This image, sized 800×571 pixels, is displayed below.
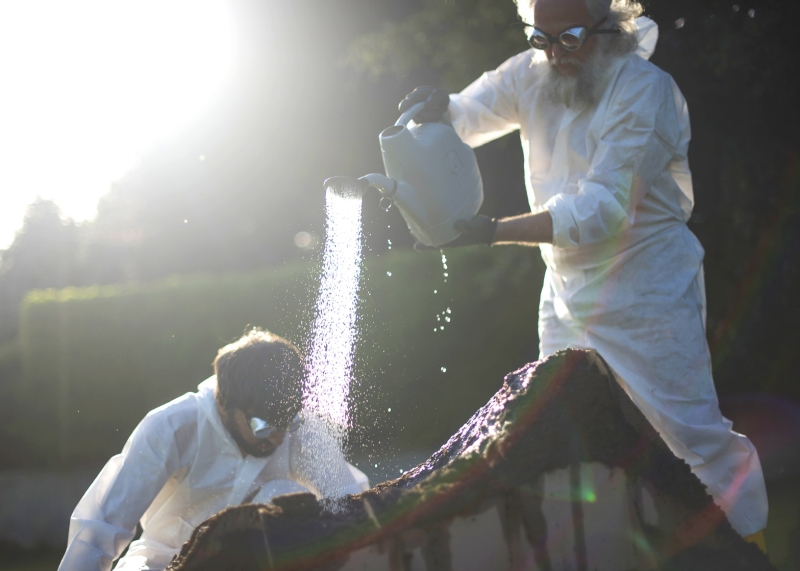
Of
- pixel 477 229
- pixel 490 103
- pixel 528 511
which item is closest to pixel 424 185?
pixel 477 229

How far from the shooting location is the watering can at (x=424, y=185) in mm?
2455

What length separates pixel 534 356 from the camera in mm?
6512

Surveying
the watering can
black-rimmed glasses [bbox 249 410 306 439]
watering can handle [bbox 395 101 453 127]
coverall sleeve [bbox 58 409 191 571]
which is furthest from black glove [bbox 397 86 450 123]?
coverall sleeve [bbox 58 409 191 571]

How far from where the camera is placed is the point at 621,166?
88.9 inches

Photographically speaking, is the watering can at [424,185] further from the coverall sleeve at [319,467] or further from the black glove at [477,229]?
the coverall sleeve at [319,467]

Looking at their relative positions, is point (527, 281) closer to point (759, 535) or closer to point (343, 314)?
point (343, 314)

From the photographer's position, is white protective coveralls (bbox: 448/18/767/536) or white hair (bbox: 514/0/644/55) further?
white hair (bbox: 514/0/644/55)

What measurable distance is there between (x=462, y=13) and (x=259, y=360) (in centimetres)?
387

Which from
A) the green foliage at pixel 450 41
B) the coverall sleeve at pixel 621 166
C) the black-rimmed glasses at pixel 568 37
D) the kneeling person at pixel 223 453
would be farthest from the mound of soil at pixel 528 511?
the green foliage at pixel 450 41

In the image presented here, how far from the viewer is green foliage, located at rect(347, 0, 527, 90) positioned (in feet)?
17.3

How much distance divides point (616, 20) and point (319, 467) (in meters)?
1.87

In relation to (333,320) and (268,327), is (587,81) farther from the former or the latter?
(268,327)

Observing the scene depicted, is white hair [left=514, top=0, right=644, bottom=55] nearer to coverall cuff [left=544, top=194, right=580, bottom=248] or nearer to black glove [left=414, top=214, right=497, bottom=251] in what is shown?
coverall cuff [left=544, top=194, right=580, bottom=248]

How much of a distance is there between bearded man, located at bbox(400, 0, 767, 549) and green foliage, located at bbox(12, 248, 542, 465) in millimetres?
3296
